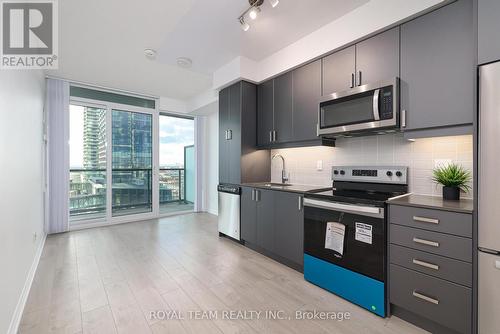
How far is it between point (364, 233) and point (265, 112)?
2.11 meters

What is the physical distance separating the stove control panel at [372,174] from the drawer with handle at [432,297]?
0.87 m

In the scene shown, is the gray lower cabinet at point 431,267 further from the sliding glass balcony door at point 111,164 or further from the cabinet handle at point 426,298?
the sliding glass balcony door at point 111,164

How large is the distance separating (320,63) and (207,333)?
2.78 m

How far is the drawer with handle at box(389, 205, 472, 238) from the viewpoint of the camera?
1.44 m

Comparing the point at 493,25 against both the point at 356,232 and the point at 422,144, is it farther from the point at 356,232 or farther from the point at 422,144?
the point at 356,232

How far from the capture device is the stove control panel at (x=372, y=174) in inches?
85.7

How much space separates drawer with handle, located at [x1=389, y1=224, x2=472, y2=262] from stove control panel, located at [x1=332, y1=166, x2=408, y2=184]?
0.67 m

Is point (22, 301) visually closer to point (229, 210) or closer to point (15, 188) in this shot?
point (15, 188)

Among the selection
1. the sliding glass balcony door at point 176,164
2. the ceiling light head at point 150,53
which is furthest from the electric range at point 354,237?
the sliding glass balcony door at point 176,164

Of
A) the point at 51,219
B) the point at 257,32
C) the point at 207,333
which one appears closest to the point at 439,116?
the point at 257,32

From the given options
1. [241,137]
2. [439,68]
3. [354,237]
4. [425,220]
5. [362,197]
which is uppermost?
[439,68]

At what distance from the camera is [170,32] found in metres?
2.64

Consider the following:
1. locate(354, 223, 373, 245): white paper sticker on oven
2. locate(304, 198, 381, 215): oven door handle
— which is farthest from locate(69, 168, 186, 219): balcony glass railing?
locate(354, 223, 373, 245): white paper sticker on oven

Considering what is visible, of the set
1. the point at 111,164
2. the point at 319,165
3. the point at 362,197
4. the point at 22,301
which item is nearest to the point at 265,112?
the point at 319,165
